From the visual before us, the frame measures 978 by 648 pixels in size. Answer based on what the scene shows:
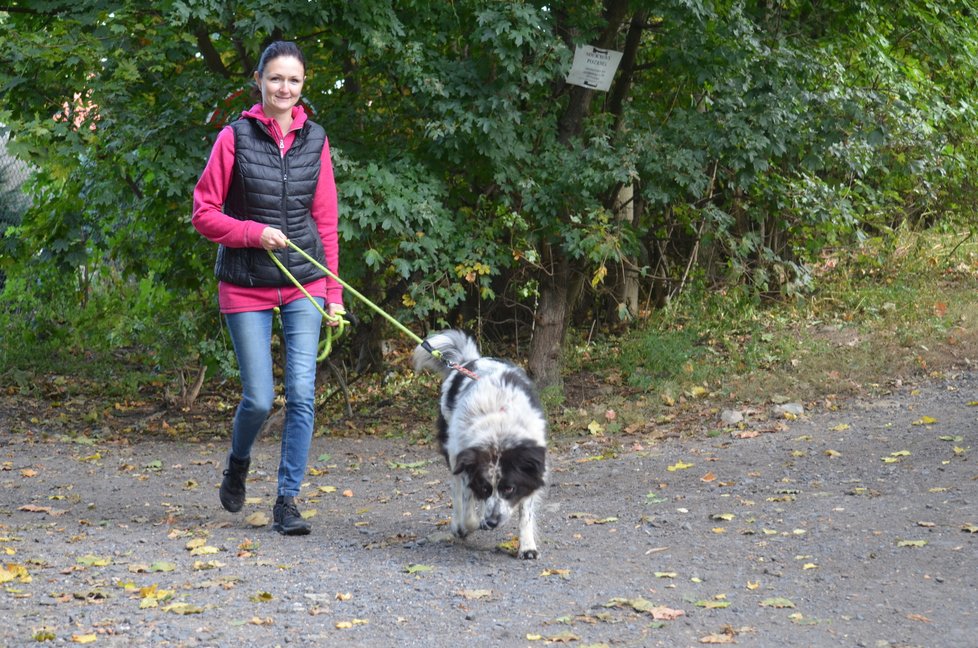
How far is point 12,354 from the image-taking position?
12672mm

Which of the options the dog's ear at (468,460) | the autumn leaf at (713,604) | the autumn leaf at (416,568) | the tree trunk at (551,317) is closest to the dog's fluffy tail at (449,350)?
the dog's ear at (468,460)

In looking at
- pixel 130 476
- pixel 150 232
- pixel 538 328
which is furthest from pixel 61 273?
pixel 538 328

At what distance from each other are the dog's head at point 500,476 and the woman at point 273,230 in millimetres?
941

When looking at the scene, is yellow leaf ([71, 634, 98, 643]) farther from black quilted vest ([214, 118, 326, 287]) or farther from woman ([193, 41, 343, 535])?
black quilted vest ([214, 118, 326, 287])

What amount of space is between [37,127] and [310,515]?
294 centimetres

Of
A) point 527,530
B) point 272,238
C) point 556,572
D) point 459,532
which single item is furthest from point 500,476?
point 272,238

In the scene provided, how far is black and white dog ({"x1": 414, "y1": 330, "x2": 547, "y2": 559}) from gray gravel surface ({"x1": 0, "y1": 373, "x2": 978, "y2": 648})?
0.72 ft

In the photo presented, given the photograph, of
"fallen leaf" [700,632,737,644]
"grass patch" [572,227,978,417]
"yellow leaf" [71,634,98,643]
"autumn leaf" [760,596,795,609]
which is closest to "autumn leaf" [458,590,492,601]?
"fallen leaf" [700,632,737,644]

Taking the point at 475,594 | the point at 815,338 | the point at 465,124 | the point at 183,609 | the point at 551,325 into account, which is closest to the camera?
the point at 183,609

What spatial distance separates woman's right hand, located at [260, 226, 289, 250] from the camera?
523cm

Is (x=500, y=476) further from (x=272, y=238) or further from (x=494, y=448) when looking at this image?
(x=272, y=238)

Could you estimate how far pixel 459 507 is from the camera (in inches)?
223

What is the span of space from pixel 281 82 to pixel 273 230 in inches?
28.9

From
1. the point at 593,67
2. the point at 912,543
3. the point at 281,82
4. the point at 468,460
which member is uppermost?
the point at 593,67
